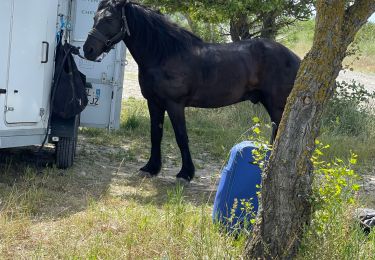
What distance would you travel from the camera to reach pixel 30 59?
660 cm

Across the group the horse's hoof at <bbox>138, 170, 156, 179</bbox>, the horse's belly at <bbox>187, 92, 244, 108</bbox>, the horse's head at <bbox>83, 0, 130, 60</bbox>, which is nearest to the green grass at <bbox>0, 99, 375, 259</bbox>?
the horse's hoof at <bbox>138, 170, 156, 179</bbox>

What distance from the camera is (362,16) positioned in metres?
4.17

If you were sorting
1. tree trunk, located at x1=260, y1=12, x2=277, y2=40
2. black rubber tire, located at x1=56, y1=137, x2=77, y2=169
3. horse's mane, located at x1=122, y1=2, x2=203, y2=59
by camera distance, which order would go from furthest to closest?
tree trunk, located at x1=260, y1=12, x2=277, y2=40 → black rubber tire, located at x1=56, y1=137, x2=77, y2=169 → horse's mane, located at x1=122, y1=2, x2=203, y2=59

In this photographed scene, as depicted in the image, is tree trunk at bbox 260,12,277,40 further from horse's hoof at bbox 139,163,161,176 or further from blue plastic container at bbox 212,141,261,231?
blue plastic container at bbox 212,141,261,231

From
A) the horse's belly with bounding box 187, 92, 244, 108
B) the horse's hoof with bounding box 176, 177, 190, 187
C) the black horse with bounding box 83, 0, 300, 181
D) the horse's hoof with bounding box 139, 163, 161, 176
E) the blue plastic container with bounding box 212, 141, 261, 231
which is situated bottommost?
the horse's hoof with bounding box 176, 177, 190, 187

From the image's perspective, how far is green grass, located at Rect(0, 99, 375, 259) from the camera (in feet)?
14.7

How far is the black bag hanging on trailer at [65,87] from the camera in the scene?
7133mm

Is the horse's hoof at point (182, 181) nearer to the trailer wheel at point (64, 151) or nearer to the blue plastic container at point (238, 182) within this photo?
the trailer wheel at point (64, 151)

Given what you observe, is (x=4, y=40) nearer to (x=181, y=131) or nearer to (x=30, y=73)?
(x=30, y=73)

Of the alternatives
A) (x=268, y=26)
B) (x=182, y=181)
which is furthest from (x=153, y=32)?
(x=268, y=26)

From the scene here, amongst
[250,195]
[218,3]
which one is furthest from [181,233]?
[218,3]

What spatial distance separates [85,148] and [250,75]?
9.27 ft

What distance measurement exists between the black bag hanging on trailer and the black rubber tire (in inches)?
21.8

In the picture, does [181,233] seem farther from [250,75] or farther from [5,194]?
[250,75]
